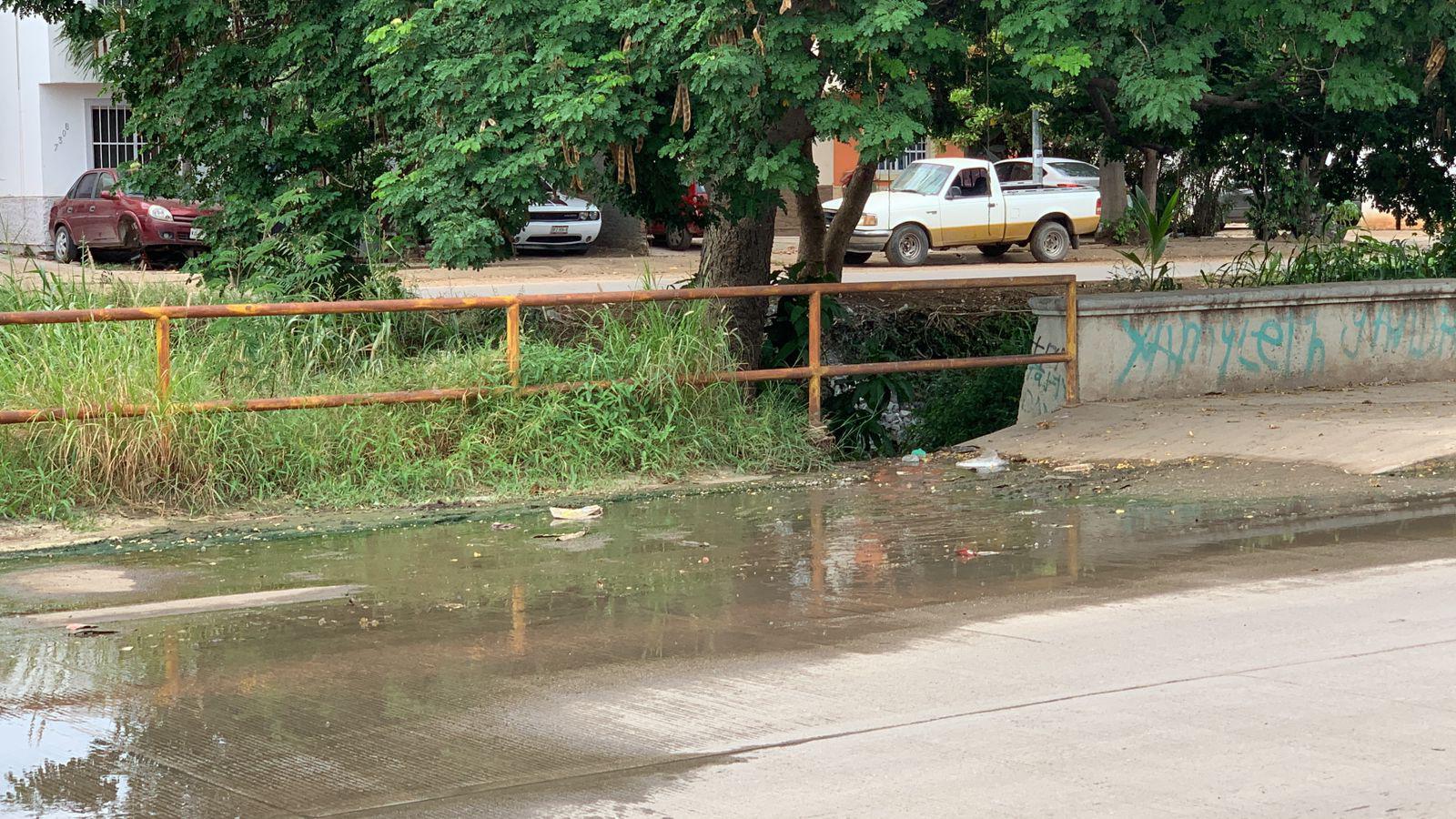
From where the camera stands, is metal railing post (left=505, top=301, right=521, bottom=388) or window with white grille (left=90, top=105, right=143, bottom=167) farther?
Answer: window with white grille (left=90, top=105, right=143, bottom=167)

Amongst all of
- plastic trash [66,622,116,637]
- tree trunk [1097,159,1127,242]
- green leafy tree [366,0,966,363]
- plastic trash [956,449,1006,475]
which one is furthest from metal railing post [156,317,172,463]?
tree trunk [1097,159,1127,242]

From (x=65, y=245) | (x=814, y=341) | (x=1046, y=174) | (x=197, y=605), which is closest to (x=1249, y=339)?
(x=814, y=341)

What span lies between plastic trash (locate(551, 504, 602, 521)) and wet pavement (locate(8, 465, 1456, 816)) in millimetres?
105

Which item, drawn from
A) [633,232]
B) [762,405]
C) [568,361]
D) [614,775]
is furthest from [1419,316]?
[633,232]

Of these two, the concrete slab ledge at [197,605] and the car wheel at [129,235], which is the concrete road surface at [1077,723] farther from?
the car wheel at [129,235]

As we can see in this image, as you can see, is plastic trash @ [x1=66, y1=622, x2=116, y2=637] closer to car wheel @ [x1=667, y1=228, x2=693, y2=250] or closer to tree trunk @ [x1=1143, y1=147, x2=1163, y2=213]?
car wheel @ [x1=667, y1=228, x2=693, y2=250]

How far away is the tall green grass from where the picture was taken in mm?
9586

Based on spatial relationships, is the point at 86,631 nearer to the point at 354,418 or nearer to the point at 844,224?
the point at 354,418

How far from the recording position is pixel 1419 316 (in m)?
14.1

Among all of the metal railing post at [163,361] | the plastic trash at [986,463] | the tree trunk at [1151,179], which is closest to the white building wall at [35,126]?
the tree trunk at [1151,179]

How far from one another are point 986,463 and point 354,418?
428cm

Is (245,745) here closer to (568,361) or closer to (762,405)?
(568,361)

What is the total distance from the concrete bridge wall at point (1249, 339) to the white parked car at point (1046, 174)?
58.1ft

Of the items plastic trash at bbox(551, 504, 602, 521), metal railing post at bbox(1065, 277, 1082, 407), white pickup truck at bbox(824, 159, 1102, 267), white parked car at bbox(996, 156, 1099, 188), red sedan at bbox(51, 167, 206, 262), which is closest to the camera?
plastic trash at bbox(551, 504, 602, 521)
